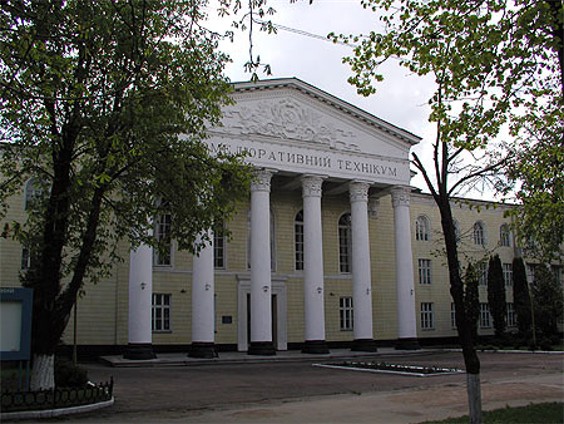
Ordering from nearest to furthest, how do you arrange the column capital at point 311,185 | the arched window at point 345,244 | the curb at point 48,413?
the curb at point 48,413
the column capital at point 311,185
the arched window at point 345,244

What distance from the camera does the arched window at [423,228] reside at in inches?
1576

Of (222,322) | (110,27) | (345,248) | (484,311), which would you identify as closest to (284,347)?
(222,322)

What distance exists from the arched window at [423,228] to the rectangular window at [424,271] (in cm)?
146

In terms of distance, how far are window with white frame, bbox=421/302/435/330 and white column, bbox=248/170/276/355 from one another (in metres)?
13.3

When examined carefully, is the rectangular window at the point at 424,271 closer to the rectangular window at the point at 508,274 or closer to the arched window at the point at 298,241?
the rectangular window at the point at 508,274

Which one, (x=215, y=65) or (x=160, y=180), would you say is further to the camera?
(x=215, y=65)

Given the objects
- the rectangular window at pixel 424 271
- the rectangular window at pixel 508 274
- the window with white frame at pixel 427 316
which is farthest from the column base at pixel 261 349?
the rectangular window at pixel 508 274

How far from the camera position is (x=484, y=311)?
42.3 metres

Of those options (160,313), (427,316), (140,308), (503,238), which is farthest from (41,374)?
(503,238)

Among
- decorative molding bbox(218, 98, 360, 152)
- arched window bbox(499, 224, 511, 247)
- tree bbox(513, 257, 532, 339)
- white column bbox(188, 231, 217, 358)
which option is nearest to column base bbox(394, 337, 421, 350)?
tree bbox(513, 257, 532, 339)

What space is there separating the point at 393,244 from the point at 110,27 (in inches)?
1114

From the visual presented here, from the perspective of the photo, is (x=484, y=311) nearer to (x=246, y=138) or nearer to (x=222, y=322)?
(x=222, y=322)

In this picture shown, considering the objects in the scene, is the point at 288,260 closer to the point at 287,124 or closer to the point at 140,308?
the point at 287,124

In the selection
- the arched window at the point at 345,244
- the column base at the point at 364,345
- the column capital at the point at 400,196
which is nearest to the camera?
the column base at the point at 364,345
